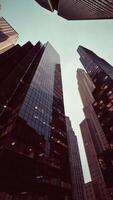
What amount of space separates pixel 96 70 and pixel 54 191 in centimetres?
7960

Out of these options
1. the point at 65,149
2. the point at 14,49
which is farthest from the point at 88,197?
the point at 14,49

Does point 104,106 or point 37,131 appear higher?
point 104,106

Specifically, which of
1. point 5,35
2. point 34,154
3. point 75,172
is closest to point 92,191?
point 75,172

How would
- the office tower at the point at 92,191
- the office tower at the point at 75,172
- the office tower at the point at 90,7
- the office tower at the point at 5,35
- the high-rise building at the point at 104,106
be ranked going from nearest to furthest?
1. the office tower at the point at 90,7
2. the high-rise building at the point at 104,106
3. the office tower at the point at 92,191
4. the office tower at the point at 5,35
5. the office tower at the point at 75,172

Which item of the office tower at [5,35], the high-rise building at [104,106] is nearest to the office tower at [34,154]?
the high-rise building at [104,106]

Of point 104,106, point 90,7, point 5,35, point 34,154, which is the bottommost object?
point 34,154

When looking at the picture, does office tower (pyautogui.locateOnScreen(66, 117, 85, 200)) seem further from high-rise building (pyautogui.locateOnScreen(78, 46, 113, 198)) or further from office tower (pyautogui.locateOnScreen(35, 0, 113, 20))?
office tower (pyautogui.locateOnScreen(35, 0, 113, 20))

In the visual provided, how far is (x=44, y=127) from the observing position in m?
52.4

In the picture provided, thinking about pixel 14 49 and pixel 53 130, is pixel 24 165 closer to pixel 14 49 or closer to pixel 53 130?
pixel 53 130

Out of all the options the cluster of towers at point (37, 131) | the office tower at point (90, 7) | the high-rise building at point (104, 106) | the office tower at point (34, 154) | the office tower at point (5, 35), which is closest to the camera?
the office tower at point (90, 7)

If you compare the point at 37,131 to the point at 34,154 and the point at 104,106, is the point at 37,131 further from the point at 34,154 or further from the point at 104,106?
the point at 104,106

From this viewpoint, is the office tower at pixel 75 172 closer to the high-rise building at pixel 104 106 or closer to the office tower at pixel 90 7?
the high-rise building at pixel 104 106

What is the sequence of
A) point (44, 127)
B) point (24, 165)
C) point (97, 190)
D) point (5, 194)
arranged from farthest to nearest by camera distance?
point (97, 190) → point (44, 127) → point (24, 165) → point (5, 194)

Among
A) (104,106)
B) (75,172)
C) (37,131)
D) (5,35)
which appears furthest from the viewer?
(75,172)
